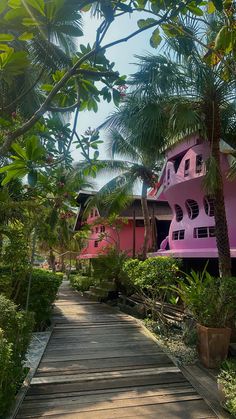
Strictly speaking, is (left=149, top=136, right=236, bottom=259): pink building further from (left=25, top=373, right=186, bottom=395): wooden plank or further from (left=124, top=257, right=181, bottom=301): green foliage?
(left=25, top=373, right=186, bottom=395): wooden plank

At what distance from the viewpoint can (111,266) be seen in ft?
48.0

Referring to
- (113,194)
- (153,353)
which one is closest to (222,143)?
(153,353)

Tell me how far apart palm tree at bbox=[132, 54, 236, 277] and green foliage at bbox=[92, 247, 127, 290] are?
24.4 ft

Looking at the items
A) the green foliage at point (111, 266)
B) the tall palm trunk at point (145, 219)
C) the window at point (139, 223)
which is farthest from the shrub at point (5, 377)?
the window at point (139, 223)

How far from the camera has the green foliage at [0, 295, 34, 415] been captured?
10.9 ft

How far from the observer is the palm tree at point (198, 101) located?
24.6 feet

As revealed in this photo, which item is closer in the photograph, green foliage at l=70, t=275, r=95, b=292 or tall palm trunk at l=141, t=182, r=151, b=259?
tall palm trunk at l=141, t=182, r=151, b=259

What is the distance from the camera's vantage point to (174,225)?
1295 centimetres

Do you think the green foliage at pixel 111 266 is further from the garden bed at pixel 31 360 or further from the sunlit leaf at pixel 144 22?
the sunlit leaf at pixel 144 22

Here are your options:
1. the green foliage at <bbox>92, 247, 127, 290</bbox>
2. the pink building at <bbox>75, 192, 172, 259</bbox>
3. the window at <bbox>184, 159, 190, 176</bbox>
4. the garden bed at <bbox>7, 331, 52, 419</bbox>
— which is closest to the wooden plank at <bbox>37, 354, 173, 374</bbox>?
the garden bed at <bbox>7, 331, 52, 419</bbox>

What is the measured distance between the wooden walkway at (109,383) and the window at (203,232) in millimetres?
4450

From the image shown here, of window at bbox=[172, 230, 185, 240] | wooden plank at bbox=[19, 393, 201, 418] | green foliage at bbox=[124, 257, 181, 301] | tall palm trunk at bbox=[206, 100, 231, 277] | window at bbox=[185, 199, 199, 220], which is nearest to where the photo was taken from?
wooden plank at bbox=[19, 393, 201, 418]

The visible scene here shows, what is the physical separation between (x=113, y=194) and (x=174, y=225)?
5373 millimetres

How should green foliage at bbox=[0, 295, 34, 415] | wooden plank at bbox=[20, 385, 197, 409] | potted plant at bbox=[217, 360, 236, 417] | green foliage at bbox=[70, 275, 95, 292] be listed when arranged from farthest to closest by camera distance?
1. green foliage at bbox=[70, 275, 95, 292]
2. wooden plank at bbox=[20, 385, 197, 409]
3. potted plant at bbox=[217, 360, 236, 417]
4. green foliage at bbox=[0, 295, 34, 415]
